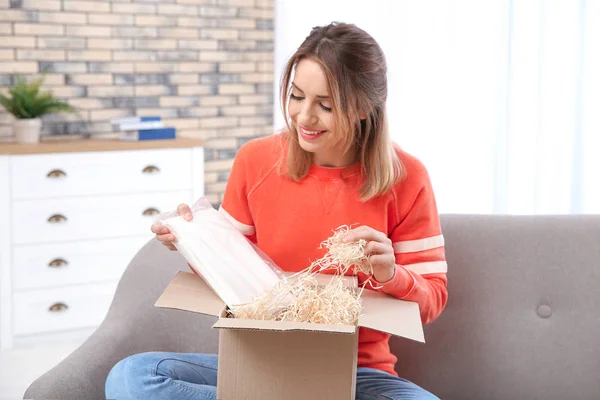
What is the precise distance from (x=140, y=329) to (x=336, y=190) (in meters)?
0.65

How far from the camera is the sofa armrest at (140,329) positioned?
6.20ft

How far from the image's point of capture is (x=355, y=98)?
1.91 meters

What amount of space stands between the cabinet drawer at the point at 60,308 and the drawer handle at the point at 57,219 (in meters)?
0.34

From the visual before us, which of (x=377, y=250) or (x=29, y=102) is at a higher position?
(x=29, y=102)

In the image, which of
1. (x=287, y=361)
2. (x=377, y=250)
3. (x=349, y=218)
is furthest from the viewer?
(x=349, y=218)

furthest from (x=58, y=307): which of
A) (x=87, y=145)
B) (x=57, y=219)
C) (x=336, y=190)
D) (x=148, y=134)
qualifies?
(x=336, y=190)

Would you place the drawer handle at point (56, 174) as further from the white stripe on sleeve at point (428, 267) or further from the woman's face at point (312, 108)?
the white stripe on sleeve at point (428, 267)

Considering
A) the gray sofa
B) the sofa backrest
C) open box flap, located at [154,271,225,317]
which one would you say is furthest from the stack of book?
open box flap, located at [154,271,225,317]

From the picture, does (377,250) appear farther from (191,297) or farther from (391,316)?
(191,297)

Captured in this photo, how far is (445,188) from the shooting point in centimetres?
337

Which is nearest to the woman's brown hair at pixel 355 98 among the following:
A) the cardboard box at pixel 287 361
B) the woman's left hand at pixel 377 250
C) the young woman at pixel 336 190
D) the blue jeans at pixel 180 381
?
the young woman at pixel 336 190

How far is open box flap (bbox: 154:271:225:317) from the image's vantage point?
148 centimetres

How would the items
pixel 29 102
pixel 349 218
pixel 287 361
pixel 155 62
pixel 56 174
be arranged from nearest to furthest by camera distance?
1. pixel 287 361
2. pixel 349 218
3. pixel 56 174
4. pixel 29 102
5. pixel 155 62

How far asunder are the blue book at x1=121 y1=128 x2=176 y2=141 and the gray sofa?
6.57 feet
